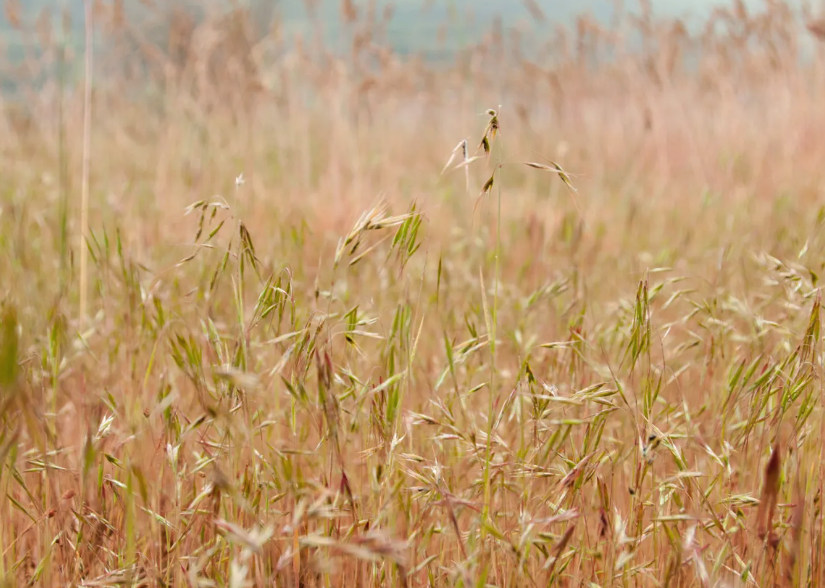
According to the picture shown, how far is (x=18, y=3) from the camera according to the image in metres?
3.65

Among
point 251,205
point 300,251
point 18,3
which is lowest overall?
point 251,205

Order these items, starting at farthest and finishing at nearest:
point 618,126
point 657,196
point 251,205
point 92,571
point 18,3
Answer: point 618,126, point 657,196, point 18,3, point 251,205, point 92,571

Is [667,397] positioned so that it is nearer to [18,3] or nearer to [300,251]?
[300,251]

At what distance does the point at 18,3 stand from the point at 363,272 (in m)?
2.74

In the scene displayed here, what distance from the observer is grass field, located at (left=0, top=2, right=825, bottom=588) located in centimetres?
87

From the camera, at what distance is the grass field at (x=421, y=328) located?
87cm

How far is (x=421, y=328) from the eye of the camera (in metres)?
1.19

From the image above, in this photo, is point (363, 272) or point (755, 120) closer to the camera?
point (363, 272)

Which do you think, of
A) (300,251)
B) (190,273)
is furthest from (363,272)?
(300,251)

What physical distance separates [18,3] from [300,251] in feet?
10.2

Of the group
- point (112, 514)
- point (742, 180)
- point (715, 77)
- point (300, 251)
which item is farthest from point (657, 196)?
point (112, 514)

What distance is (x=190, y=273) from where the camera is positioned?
7.23ft

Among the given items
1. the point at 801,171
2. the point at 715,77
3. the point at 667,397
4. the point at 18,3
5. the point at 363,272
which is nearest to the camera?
the point at 667,397

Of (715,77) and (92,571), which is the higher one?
(715,77)
